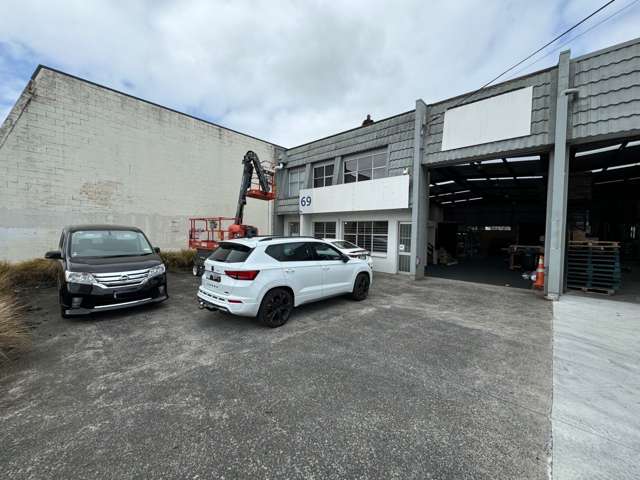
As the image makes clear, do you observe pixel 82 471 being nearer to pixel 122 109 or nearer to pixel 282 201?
pixel 122 109

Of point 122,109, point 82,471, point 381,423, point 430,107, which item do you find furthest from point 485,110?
point 122,109

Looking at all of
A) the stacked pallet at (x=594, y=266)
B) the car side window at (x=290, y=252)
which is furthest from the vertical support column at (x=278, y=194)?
the stacked pallet at (x=594, y=266)

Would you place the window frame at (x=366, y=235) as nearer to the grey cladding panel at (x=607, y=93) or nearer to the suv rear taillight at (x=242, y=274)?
the grey cladding panel at (x=607, y=93)

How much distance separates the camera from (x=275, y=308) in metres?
4.92

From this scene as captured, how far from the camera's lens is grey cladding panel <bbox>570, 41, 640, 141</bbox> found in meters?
6.09

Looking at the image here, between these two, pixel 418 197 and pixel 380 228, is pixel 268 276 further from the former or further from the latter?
pixel 380 228

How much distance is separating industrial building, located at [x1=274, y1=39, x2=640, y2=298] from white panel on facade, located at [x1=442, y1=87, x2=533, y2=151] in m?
0.03

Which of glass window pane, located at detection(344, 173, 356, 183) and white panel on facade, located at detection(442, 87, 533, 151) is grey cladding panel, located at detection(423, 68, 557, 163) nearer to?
white panel on facade, located at detection(442, 87, 533, 151)

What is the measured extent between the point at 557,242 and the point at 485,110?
168 inches

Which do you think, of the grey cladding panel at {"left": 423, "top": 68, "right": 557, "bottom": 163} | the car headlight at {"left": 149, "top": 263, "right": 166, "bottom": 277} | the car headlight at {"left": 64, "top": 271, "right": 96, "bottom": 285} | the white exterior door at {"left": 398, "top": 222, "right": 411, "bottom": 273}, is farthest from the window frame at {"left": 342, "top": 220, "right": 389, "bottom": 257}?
the car headlight at {"left": 64, "top": 271, "right": 96, "bottom": 285}

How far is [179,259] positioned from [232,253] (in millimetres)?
7183

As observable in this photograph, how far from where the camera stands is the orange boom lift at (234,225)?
9.89 metres

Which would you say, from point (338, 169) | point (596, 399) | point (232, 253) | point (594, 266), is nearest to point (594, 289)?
point (594, 266)

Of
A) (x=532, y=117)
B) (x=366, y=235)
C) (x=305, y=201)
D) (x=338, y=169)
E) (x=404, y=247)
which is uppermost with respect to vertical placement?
(x=532, y=117)
